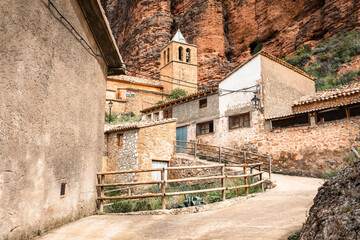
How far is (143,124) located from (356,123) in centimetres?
1027

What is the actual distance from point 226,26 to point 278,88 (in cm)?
2612

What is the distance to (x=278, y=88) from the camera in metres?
17.9

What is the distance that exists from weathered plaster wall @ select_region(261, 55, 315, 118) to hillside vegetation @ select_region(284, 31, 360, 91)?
491cm

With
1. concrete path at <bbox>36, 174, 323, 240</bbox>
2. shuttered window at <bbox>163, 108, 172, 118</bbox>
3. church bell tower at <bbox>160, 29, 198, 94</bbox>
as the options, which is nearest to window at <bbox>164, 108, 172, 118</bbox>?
shuttered window at <bbox>163, 108, 172, 118</bbox>

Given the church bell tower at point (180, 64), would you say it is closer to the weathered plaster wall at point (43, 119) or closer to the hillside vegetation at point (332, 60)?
the hillside vegetation at point (332, 60)

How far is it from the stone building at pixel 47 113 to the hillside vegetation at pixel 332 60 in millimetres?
20504

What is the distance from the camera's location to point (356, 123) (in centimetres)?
1263

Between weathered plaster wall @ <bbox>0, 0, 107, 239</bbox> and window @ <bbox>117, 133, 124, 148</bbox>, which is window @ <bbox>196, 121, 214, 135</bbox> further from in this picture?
weathered plaster wall @ <bbox>0, 0, 107, 239</bbox>

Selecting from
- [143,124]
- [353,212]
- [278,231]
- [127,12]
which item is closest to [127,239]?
[278,231]

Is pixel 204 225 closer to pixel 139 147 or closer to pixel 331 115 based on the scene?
pixel 139 147

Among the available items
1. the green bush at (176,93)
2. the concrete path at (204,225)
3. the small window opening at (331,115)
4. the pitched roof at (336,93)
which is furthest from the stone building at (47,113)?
Result: the green bush at (176,93)

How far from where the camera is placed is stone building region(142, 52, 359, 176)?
44.4ft

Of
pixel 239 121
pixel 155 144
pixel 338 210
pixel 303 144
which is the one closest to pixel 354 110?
pixel 303 144

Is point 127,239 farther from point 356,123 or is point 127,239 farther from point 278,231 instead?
point 356,123
